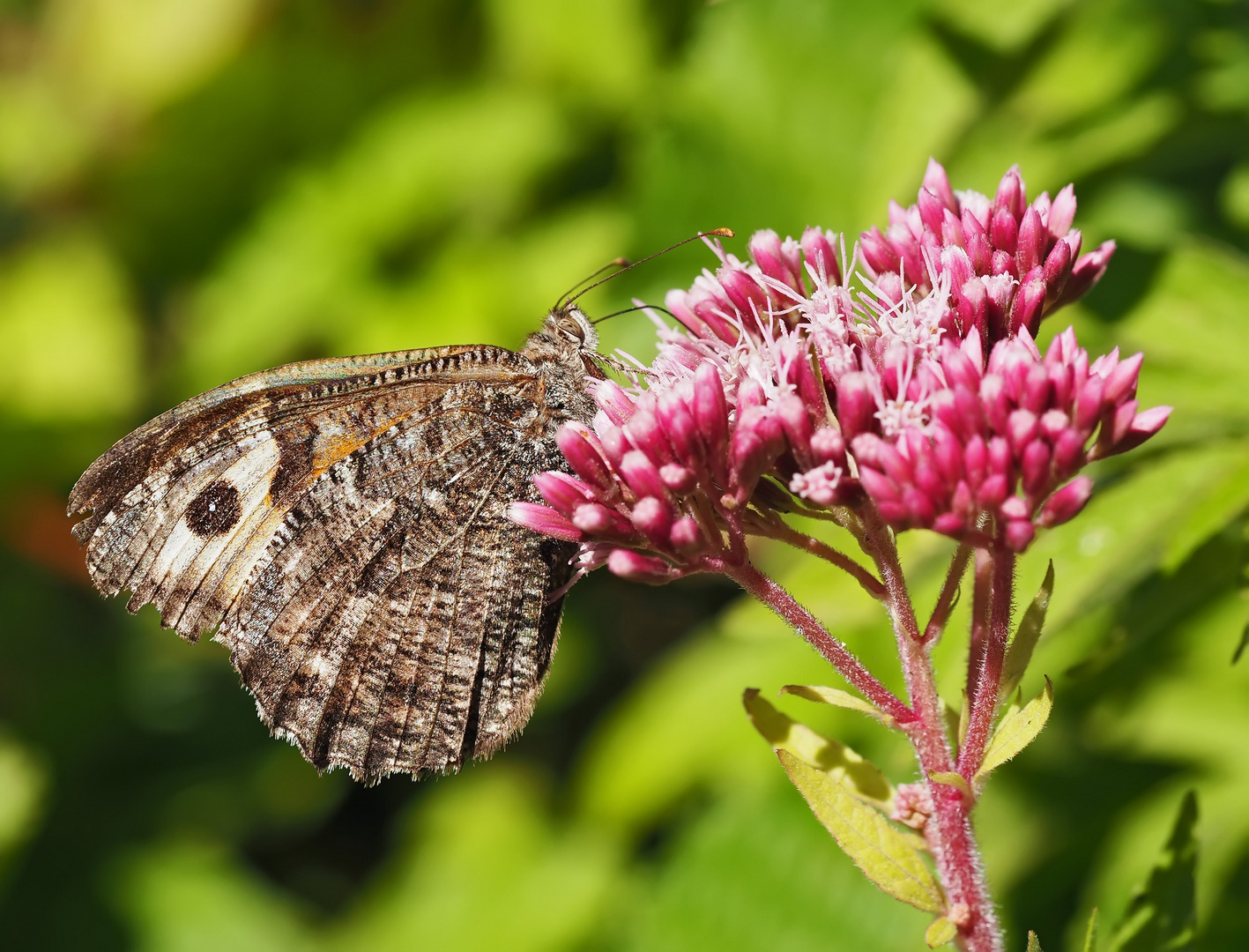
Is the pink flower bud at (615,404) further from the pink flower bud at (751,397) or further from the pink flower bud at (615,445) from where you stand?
the pink flower bud at (751,397)

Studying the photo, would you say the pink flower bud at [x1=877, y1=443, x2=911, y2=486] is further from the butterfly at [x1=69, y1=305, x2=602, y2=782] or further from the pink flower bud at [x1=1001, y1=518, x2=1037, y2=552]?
the butterfly at [x1=69, y1=305, x2=602, y2=782]

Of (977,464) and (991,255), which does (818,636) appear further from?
(991,255)

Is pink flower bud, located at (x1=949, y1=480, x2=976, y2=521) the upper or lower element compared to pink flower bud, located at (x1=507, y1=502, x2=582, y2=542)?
lower

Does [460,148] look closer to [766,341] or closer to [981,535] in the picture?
[766,341]

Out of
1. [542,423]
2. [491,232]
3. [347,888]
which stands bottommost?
[347,888]

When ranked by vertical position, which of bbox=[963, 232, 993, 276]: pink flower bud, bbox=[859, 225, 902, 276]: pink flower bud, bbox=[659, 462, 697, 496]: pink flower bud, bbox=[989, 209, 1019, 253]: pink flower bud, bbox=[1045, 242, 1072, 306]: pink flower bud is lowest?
bbox=[659, 462, 697, 496]: pink flower bud

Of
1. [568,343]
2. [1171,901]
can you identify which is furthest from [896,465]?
[568,343]

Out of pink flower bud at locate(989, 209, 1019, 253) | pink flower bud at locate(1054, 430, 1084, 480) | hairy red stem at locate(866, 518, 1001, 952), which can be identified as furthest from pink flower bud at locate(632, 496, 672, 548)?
pink flower bud at locate(989, 209, 1019, 253)

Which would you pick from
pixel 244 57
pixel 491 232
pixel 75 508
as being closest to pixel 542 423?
pixel 75 508
